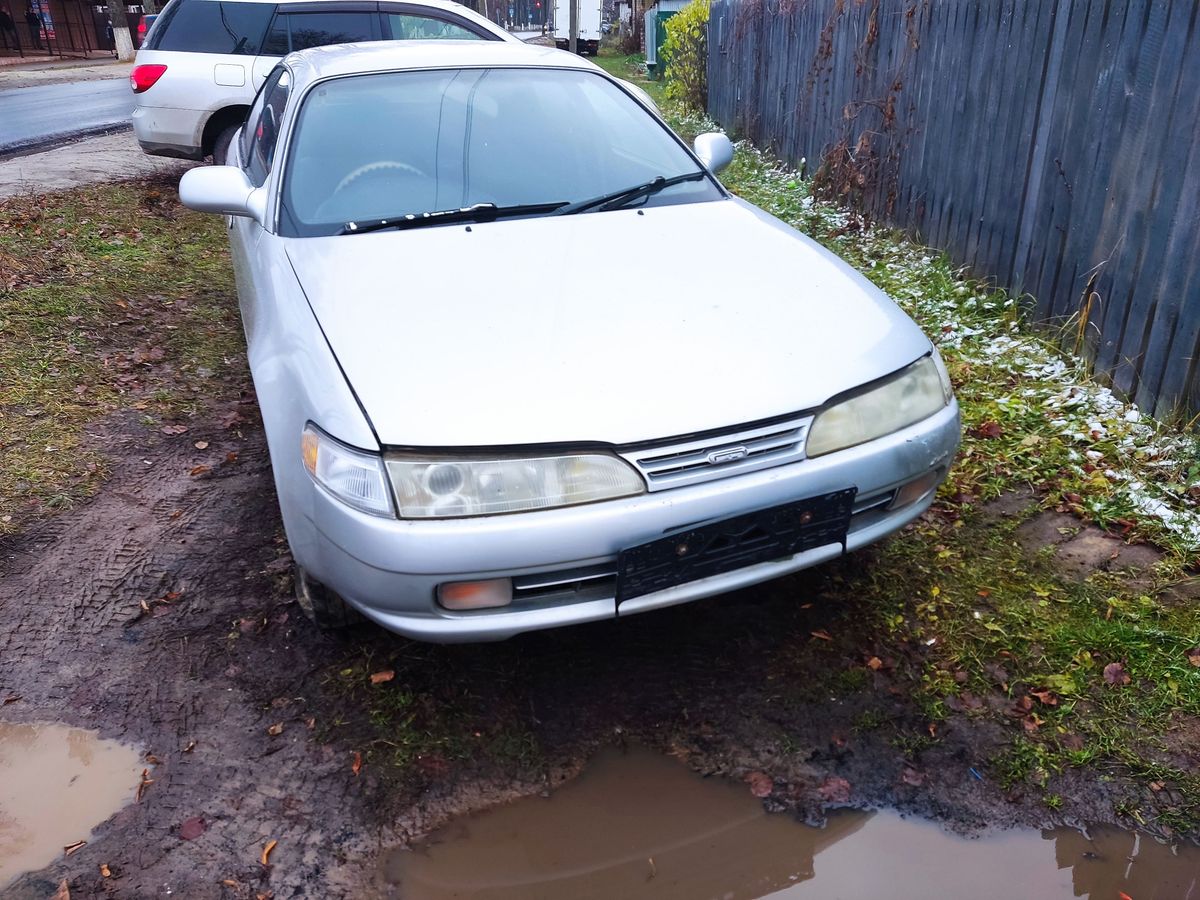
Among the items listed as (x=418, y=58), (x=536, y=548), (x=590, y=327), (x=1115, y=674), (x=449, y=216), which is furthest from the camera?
(x=418, y=58)

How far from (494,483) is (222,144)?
6.82 m

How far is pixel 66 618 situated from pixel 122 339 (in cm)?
270

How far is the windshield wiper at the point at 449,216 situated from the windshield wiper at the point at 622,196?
2.1 inches

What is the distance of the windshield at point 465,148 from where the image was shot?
3.06 metres

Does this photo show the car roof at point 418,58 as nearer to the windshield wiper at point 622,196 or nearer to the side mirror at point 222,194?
the side mirror at point 222,194

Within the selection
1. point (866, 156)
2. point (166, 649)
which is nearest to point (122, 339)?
point (166, 649)

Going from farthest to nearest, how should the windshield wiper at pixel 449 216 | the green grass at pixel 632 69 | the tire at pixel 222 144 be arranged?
the green grass at pixel 632 69 < the tire at pixel 222 144 < the windshield wiper at pixel 449 216

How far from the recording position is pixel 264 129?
3.93m

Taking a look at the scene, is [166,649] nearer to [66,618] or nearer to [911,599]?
[66,618]

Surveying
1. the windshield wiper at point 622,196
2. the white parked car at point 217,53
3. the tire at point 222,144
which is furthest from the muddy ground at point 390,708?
the white parked car at point 217,53

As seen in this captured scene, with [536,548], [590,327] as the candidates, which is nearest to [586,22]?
[590,327]

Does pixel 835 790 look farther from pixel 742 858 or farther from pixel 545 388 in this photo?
pixel 545 388

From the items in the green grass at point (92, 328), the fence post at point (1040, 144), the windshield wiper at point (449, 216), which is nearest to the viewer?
the windshield wiper at point (449, 216)

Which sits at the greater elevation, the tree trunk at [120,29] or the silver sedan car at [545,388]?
the tree trunk at [120,29]
